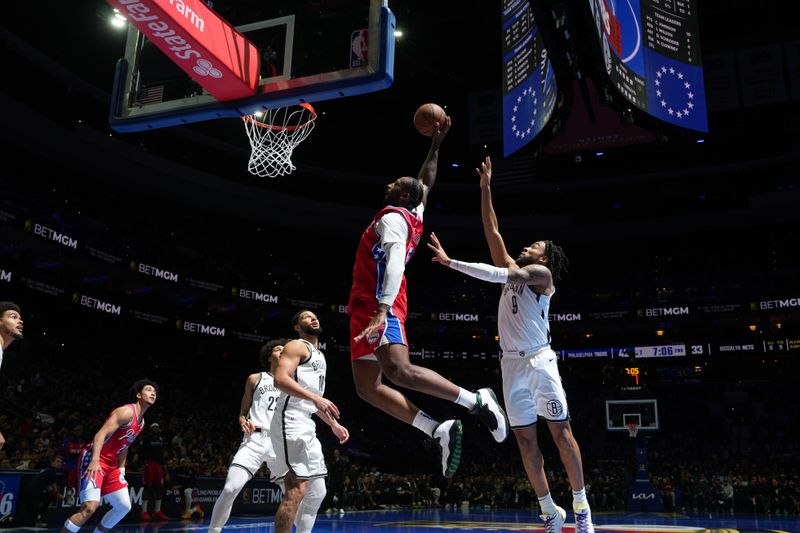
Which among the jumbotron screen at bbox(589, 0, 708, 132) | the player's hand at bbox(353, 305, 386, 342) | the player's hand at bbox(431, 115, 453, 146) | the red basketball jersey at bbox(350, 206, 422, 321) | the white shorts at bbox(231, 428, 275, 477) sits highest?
the jumbotron screen at bbox(589, 0, 708, 132)

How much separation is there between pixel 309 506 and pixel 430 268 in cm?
2893

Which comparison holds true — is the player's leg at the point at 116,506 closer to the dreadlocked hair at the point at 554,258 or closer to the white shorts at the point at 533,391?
the white shorts at the point at 533,391

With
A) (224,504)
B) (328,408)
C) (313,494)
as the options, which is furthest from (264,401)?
(328,408)

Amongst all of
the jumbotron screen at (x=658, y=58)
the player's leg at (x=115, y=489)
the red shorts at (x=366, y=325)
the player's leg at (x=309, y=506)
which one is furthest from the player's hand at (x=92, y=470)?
the jumbotron screen at (x=658, y=58)

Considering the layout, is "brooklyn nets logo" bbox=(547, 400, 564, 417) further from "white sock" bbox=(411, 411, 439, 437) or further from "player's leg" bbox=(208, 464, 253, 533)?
"player's leg" bbox=(208, 464, 253, 533)

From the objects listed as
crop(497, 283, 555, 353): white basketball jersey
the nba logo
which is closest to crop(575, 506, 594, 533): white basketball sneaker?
crop(497, 283, 555, 353): white basketball jersey

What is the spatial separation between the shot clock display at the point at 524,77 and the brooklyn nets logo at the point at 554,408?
5881 millimetres

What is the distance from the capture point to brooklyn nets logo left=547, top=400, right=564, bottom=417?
5.46 m

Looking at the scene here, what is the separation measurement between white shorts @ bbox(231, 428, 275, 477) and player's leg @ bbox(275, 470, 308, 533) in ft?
2.02

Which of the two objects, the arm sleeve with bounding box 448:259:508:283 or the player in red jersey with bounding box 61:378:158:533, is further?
the player in red jersey with bounding box 61:378:158:533

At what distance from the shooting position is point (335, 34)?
267 inches

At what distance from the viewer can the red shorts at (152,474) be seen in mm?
12719

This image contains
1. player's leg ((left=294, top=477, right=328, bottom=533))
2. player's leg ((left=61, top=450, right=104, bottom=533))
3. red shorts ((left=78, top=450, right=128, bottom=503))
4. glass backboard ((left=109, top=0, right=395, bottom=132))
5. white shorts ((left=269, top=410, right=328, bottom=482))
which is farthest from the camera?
red shorts ((left=78, top=450, right=128, bottom=503))

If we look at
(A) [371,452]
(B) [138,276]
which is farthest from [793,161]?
(B) [138,276]
